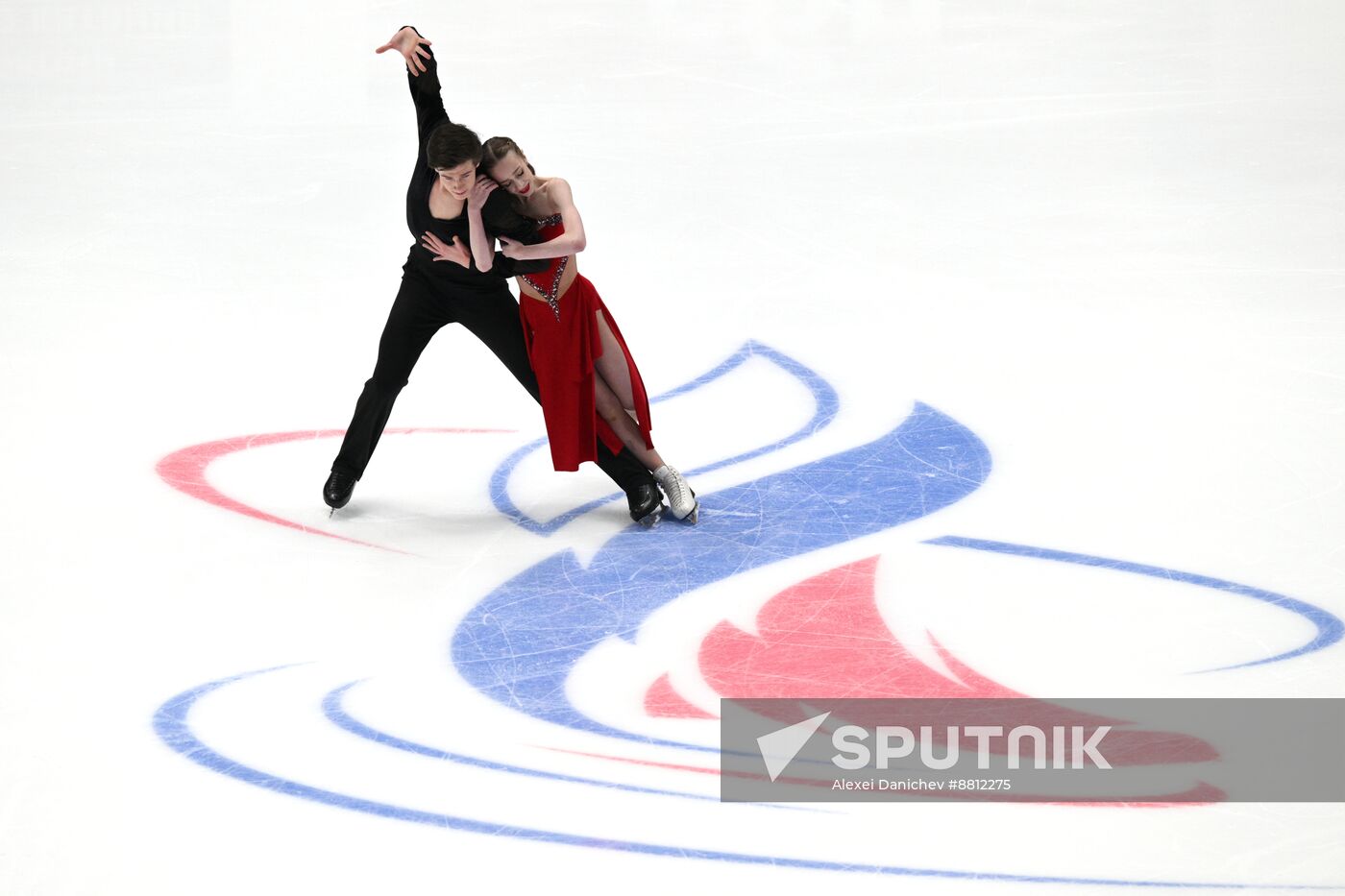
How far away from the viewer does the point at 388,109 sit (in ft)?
33.0

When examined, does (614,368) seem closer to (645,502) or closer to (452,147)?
(645,502)

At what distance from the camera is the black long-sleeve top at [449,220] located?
15.5 ft

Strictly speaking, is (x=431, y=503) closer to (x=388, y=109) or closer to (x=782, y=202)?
(x=782, y=202)

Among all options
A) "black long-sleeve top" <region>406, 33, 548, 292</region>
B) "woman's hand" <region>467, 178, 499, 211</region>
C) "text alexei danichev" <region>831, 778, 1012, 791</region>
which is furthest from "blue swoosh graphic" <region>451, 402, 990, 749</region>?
"woman's hand" <region>467, 178, 499, 211</region>

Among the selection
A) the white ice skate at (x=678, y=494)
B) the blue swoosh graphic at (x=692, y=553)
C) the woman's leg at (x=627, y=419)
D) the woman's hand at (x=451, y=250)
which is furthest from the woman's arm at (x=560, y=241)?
the blue swoosh graphic at (x=692, y=553)

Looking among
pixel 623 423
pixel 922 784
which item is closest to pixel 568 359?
pixel 623 423

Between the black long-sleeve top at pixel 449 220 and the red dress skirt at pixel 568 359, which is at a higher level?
the black long-sleeve top at pixel 449 220

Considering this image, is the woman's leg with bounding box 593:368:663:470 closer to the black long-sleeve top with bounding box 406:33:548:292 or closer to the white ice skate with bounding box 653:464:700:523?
Result: the white ice skate with bounding box 653:464:700:523

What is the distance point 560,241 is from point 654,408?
5.33ft

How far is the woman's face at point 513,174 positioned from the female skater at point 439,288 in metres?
0.05

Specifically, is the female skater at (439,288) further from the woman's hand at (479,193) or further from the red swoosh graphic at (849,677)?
the red swoosh graphic at (849,677)

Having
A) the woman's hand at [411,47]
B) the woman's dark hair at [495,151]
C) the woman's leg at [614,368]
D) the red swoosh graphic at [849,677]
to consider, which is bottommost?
the red swoosh graphic at [849,677]

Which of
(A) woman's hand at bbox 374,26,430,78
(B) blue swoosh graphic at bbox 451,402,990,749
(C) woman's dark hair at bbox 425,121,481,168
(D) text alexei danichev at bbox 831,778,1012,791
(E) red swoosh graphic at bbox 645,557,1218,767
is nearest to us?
(D) text alexei danichev at bbox 831,778,1012,791

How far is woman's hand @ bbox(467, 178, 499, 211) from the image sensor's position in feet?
15.3
